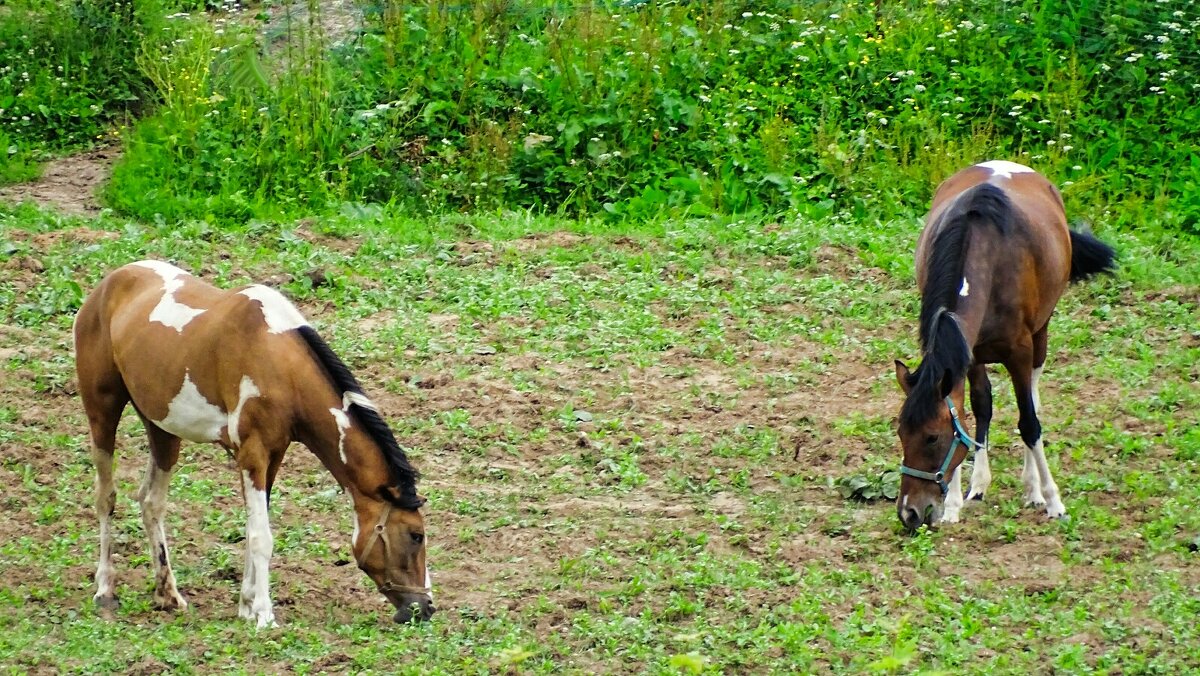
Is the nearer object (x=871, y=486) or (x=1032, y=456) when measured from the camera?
(x=1032, y=456)

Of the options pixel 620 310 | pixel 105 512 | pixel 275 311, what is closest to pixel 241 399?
pixel 275 311

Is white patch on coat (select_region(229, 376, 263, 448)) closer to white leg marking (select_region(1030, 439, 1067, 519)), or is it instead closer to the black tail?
white leg marking (select_region(1030, 439, 1067, 519))

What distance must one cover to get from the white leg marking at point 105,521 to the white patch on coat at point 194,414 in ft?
1.72

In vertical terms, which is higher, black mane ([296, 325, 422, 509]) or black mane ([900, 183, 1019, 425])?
black mane ([900, 183, 1019, 425])

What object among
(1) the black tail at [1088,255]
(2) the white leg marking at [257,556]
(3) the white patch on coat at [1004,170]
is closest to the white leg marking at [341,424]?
(2) the white leg marking at [257,556]

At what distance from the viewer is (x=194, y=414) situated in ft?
20.1

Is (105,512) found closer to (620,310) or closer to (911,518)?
(911,518)

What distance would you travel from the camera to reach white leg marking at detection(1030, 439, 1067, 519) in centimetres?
711

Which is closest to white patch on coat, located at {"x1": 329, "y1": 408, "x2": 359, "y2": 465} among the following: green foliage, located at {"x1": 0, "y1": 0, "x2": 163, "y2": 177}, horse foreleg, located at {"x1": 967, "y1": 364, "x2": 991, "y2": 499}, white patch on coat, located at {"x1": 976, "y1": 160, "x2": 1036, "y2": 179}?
horse foreleg, located at {"x1": 967, "y1": 364, "x2": 991, "y2": 499}

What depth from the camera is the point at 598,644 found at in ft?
18.9

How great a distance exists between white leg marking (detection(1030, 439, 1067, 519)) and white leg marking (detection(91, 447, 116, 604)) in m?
4.50

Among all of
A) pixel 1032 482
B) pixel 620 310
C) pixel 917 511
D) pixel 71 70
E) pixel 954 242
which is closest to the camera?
pixel 917 511

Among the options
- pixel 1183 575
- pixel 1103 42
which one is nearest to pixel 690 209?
pixel 1103 42

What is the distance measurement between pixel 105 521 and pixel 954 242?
4.24 metres
